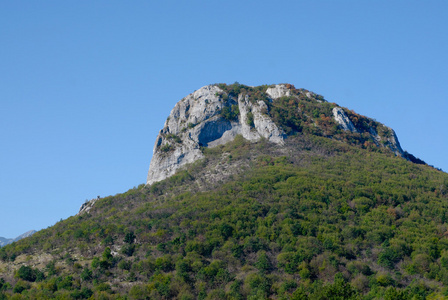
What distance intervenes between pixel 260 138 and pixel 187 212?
95.5ft

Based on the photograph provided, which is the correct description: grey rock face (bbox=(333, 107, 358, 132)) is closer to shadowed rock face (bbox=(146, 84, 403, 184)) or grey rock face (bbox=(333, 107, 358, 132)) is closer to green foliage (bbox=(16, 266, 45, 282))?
shadowed rock face (bbox=(146, 84, 403, 184))

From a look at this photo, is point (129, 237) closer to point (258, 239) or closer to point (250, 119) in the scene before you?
point (258, 239)

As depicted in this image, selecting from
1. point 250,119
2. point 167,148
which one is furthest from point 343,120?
point 167,148

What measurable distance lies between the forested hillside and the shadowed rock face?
23.4 ft

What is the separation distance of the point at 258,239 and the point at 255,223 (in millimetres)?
3681

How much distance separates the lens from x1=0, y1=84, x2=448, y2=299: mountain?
220 ft

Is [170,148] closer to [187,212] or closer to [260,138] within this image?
[260,138]

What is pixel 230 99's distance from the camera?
115188mm

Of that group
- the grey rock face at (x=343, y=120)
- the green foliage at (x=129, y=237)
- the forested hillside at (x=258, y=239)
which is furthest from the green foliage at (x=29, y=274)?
the grey rock face at (x=343, y=120)

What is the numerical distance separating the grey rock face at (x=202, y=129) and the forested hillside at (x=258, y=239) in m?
6.88

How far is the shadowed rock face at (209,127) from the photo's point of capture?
353 ft

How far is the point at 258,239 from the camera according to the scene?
7644 cm

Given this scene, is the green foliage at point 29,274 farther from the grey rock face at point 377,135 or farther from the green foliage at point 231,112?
the grey rock face at point 377,135

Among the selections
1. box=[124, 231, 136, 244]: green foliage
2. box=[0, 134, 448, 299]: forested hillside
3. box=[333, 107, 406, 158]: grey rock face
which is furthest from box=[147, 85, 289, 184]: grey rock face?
box=[124, 231, 136, 244]: green foliage
